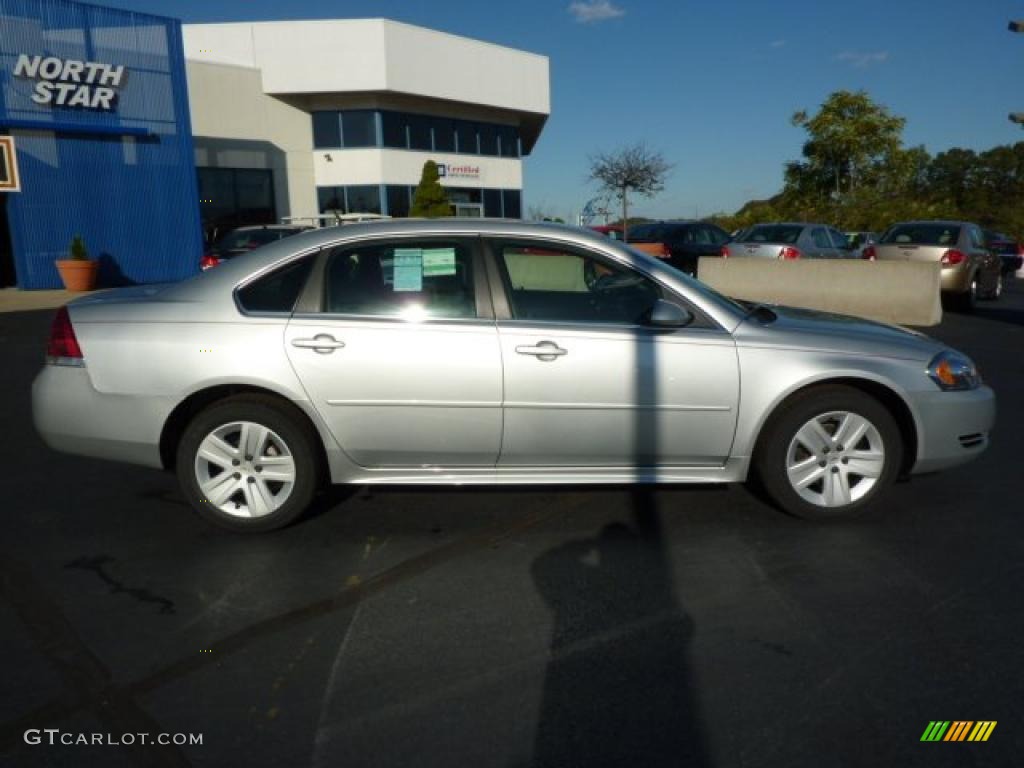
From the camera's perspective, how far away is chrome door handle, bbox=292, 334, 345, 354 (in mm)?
3914

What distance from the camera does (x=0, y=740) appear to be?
2465mm

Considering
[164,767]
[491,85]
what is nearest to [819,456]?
[164,767]

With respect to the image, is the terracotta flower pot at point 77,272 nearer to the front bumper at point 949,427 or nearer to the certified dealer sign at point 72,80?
the certified dealer sign at point 72,80

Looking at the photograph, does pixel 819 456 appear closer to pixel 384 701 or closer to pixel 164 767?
pixel 384 701

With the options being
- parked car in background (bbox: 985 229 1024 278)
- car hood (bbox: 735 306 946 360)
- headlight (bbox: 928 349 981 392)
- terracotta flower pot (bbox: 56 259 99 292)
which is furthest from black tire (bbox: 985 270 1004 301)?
terracotta flower pot (bbox: 56 259 99 292)

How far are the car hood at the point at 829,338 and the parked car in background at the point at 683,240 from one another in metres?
14.2

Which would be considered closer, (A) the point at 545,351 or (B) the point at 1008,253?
(A) the point at 545,351

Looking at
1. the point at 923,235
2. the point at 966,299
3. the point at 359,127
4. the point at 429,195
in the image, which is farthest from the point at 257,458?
the point at 359,127

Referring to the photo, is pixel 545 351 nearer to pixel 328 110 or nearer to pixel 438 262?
pixel 438 262

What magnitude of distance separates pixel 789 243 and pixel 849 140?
26.6m

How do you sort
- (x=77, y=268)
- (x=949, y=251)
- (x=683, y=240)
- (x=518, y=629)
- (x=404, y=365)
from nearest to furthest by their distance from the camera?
(x=518, y=629) → (x=404, y=365) → (x=949, y=251) → (x=683, y=240) → (x=77, y=268)

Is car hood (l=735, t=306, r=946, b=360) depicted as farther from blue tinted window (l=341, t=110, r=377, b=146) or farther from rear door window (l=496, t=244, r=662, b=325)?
blue tinted window (l=341, t=110, r=377, b=146)

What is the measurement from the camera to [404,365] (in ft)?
12.8

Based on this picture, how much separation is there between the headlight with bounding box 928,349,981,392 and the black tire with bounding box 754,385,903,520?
31 centimetres
